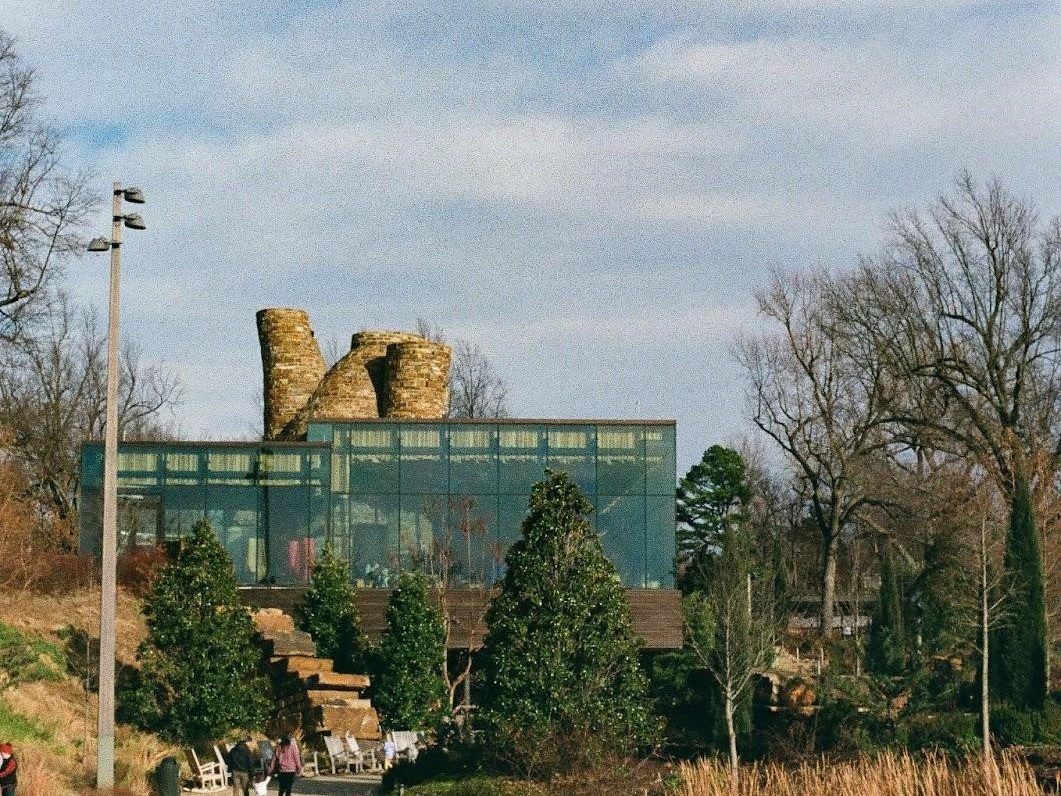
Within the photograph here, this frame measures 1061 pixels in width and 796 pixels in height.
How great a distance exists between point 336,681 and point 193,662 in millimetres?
5196

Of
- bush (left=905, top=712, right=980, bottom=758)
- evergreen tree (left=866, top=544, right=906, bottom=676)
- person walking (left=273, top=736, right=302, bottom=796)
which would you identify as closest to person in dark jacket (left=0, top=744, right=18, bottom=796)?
person walking (left=273, top=736, right=302, bottom=796)

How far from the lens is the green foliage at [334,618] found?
150ft

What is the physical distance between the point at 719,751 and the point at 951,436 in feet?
67.7

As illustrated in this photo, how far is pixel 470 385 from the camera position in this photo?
89.8m

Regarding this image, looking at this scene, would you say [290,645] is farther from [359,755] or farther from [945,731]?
[945,731]

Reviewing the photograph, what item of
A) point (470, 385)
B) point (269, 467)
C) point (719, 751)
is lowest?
point (719, 751)

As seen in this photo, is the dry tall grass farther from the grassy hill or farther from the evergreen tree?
the evergreen tree

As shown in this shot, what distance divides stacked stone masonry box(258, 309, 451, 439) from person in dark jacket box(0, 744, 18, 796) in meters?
25.8

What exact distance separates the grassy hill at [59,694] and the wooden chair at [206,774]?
68 centimetres

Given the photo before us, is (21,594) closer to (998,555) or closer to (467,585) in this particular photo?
(467,585)

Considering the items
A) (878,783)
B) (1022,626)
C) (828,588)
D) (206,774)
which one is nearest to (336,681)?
(206,774)

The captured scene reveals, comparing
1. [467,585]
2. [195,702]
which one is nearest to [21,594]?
[195,702]

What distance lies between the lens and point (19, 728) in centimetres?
3325

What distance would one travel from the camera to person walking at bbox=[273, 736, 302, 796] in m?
29.7
